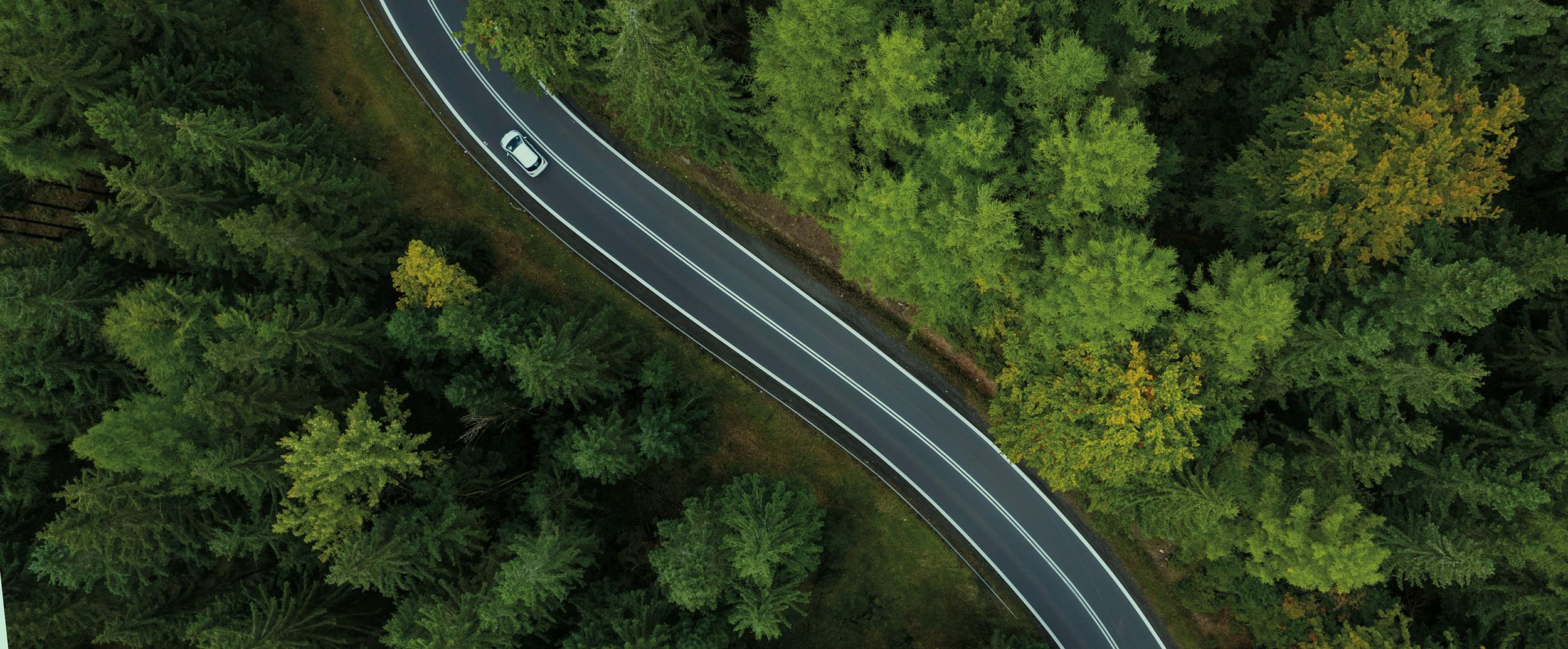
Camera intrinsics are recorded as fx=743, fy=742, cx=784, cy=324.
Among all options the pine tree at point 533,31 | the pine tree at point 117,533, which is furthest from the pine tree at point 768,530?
the pine tree at point 117,533

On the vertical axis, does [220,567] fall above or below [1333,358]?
below

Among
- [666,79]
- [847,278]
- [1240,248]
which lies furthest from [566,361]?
[1240,248]

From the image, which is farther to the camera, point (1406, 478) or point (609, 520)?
point (609, 520)

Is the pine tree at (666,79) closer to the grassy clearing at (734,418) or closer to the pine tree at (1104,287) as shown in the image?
the grassy clearing at (734,418)

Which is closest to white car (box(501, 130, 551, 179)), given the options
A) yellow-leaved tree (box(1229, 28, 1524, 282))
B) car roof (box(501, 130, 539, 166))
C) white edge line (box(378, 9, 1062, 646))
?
car roof (box(501, 130, 539, 166))

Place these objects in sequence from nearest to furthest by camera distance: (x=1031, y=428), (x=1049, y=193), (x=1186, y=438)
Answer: (x=1049, y=193), (x=1186, y=438), (x=1031, y=428)

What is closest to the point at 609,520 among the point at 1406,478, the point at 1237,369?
the point at 1237,369

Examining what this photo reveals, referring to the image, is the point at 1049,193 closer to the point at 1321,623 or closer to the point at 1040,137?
the point at 1040,137
